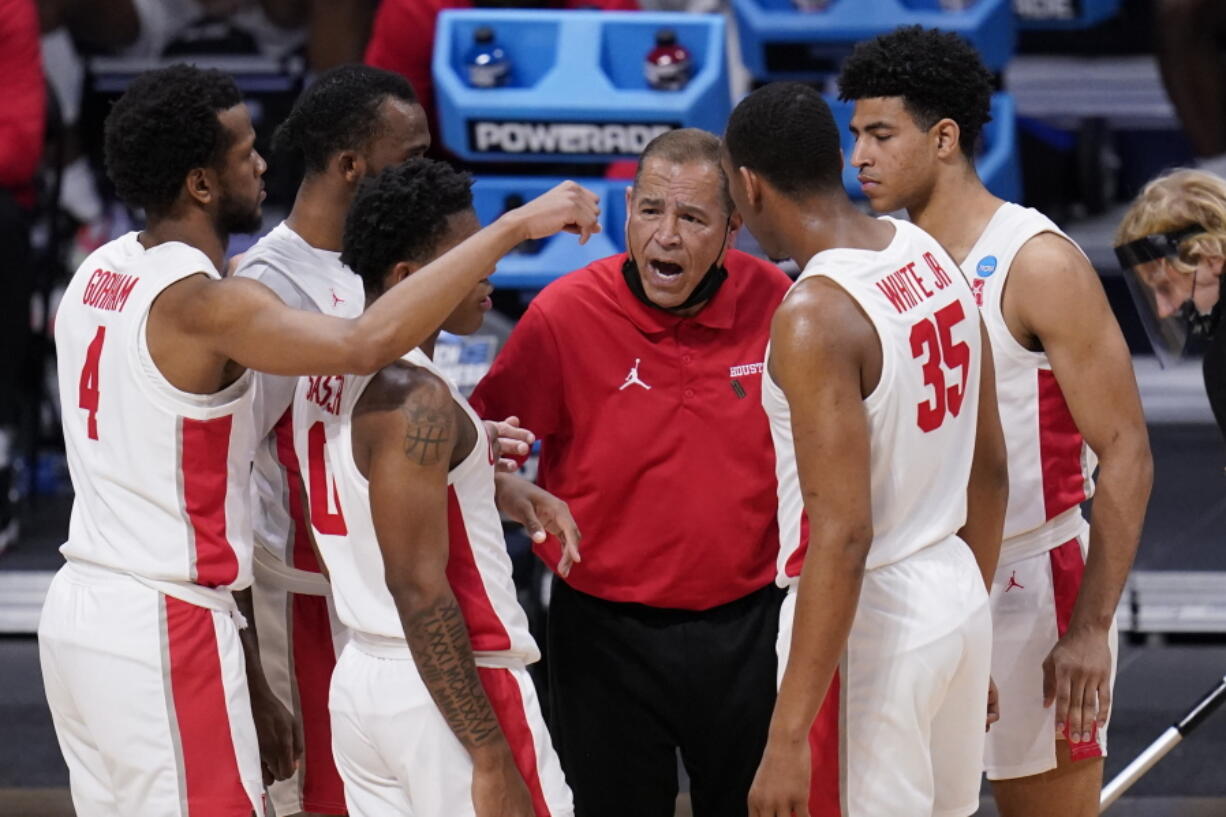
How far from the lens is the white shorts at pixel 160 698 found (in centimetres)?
307

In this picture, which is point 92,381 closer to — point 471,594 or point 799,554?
point 471,594

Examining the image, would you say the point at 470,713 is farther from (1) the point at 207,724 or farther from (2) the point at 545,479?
(2) the point at 545,479

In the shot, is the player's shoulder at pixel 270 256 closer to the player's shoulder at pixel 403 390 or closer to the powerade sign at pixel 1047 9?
the player's shoulder at pixel 403 390

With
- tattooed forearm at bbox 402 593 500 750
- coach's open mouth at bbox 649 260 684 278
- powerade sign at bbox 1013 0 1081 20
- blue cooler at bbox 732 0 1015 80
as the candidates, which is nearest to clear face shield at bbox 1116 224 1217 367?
coach's open mouth at bbox 649 260 684 278

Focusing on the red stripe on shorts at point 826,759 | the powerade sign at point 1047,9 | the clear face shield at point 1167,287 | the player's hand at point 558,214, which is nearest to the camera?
the player's hand at point 558,214

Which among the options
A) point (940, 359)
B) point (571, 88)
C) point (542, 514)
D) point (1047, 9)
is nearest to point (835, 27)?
point (571, 88)

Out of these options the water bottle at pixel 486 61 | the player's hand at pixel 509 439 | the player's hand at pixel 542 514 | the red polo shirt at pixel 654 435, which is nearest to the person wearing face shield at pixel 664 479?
the red polo shirt at pixel 654 435

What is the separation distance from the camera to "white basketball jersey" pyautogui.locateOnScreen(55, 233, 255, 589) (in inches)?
120

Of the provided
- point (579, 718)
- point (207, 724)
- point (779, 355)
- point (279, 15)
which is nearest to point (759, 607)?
point (579, 718)

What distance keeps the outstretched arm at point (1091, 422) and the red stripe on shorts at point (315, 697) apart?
56.0 inches

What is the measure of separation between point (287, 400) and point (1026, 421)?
4.66 ft

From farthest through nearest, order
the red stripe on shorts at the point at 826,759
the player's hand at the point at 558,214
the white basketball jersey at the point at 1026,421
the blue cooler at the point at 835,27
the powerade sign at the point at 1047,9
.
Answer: the powerade sign at the point at 1047,9, the blue cooler at the point at 835,27, the white basketball jersey at the point at 1026,421, the red stripe on shorts at the point at 826,759, the player's hand at the point at 558,214

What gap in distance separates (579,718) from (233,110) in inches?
55.5

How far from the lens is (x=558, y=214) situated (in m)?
2.95
